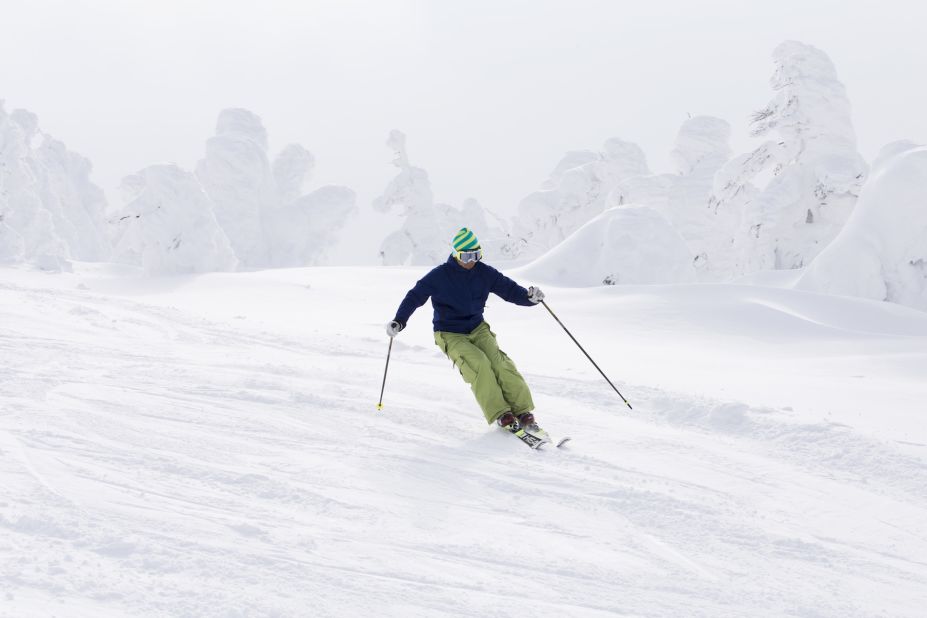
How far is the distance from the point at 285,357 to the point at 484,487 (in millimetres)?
4164

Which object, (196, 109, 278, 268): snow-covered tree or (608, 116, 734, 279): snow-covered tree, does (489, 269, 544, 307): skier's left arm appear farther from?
(196, 109, 278, 268): snow-covered tree

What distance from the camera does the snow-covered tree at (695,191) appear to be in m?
36.7

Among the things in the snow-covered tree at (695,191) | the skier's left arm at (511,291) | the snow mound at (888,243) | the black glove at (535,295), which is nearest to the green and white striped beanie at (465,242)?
the skier's left arm at (511,291)

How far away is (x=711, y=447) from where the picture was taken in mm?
5348

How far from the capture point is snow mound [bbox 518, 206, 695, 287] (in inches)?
951

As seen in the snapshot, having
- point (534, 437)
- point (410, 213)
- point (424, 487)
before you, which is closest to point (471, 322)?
point (534, 437)

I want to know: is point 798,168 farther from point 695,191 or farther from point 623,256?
point 695,191

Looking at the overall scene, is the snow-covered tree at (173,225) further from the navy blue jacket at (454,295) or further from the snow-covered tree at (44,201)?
the navy blue jacket at (454,295)

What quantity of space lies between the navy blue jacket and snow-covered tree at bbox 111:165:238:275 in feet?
73.7

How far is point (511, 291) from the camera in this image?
611cm

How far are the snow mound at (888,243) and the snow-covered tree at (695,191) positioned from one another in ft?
57.2

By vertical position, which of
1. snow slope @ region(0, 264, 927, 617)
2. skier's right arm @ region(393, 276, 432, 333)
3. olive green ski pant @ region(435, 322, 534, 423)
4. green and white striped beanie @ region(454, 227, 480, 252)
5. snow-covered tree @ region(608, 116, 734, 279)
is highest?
snow-covered tree @ region(608, 116, 734, 279)

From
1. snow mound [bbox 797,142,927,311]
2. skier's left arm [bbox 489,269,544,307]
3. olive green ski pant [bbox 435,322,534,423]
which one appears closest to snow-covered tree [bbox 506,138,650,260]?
snow mound [bbox 797,142,927,311]

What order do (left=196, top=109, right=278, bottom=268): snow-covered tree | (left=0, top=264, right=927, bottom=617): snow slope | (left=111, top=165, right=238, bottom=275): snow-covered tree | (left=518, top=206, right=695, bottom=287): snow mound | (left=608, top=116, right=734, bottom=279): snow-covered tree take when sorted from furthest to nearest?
(left=196, top=109, right=278, bottom=268): snow-covered tree
(left=608, top=116, right=734, bottom=279): snow-covered tree
(left=111, top=165, right=238, bottom=275): snow-covered tree
(left=518, top=206, right=695, bottom=287): snow mound
(left=0, top=264, right=927, bottom=617): snow slope
